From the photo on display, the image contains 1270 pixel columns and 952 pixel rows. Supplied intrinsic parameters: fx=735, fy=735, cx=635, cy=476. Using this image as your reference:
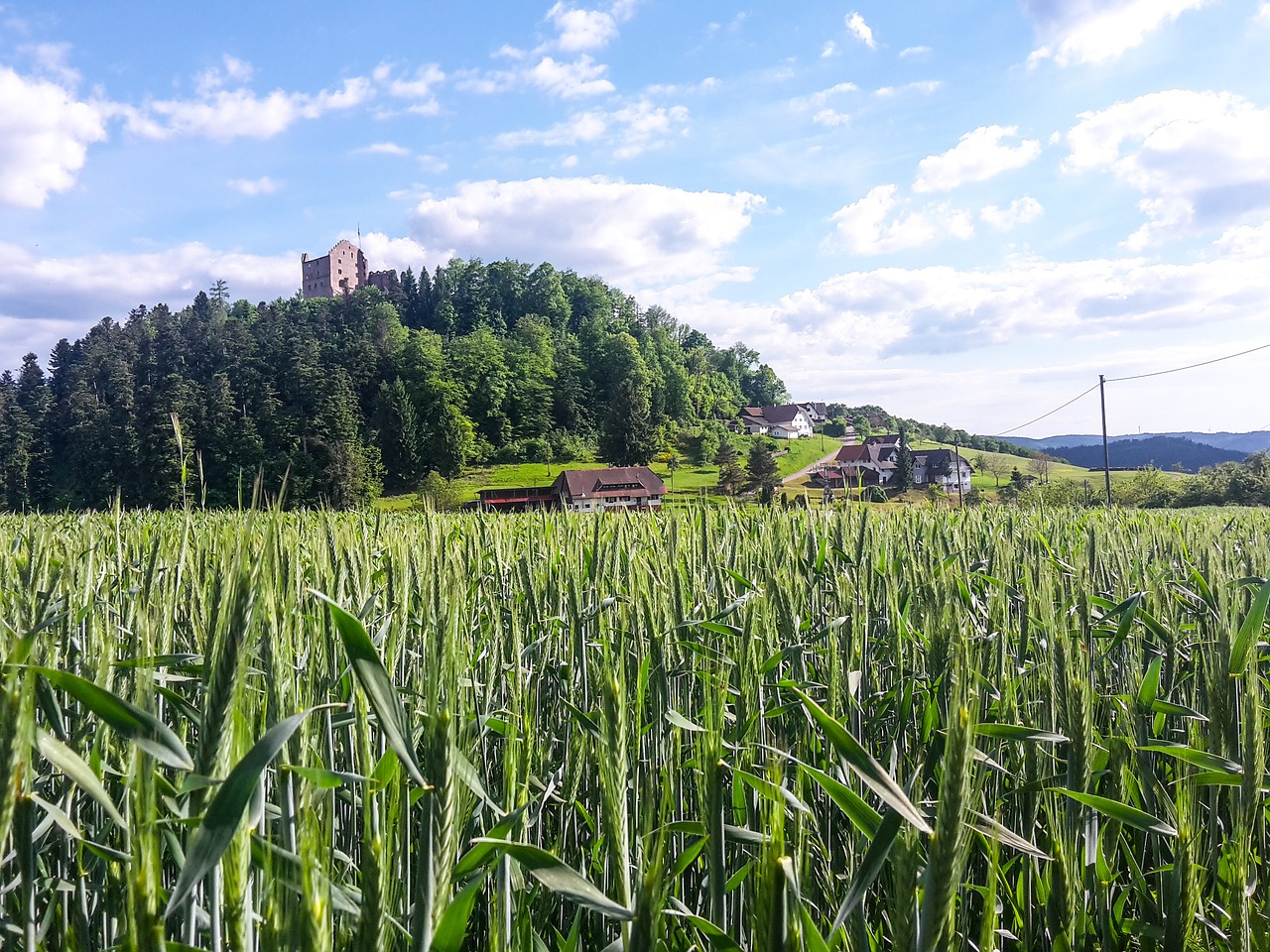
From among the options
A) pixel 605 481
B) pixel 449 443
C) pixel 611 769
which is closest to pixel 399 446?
pixel 449 443

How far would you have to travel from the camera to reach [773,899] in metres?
0.76

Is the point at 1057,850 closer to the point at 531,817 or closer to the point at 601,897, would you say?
the point at 601,897

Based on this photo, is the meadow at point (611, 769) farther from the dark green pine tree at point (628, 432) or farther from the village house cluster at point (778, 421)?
the village house cluster at point (778, 421)

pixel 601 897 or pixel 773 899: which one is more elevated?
pixel 773 899

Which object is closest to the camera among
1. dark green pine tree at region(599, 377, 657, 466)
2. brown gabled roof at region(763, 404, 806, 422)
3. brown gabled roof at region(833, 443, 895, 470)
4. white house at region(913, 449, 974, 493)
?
white house at region(913, 449, 974, 493)

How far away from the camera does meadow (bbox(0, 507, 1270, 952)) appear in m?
0.88

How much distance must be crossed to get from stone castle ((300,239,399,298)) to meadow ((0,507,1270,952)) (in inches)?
5275

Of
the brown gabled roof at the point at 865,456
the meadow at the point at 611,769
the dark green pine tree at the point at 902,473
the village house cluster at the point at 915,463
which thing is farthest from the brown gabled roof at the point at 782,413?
the meadow at the point at 611,769

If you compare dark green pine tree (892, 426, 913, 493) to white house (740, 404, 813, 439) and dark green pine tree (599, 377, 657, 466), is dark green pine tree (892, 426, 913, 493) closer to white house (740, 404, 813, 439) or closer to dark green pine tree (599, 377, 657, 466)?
dark green pine tree (599, 377, 657, 466)

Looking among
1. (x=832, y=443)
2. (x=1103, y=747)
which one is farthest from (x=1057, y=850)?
(x=832, y=443)

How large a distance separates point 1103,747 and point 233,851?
1.84 m

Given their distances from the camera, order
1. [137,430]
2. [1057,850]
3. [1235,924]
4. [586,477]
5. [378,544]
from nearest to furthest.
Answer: [1057,850], [1235,924], [378,544], [137,430], [586,477]

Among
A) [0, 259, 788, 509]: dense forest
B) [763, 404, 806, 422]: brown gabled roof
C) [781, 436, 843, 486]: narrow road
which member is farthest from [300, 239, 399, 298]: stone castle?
[781, 436, 843, 486]: narrow road

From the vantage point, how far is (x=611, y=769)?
1.17m
